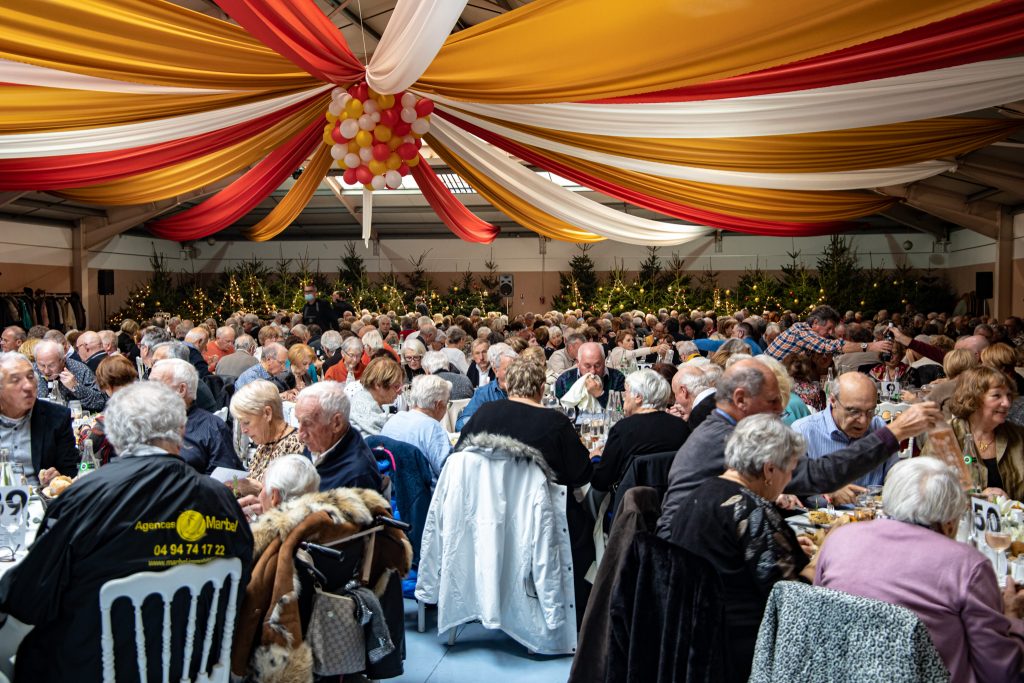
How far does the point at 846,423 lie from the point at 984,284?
12.1m

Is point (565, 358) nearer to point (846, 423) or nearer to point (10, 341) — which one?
point (846, 423)

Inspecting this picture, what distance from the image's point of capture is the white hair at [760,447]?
7.97 ft

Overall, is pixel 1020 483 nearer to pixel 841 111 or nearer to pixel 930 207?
pixel 841 111

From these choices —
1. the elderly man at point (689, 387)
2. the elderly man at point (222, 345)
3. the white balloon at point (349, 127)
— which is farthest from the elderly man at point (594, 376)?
the elderly man at point (222, 345)

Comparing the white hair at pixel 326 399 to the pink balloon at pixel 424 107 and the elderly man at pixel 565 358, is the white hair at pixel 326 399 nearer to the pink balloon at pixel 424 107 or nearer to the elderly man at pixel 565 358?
the pink balloon at pixel 424 107

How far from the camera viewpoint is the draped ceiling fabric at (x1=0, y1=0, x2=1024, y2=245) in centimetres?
378

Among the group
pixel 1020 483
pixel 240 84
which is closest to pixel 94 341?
pixel 240 84

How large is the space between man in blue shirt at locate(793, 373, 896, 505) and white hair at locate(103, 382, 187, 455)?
2483 mm

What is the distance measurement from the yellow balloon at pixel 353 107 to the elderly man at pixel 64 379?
242cm

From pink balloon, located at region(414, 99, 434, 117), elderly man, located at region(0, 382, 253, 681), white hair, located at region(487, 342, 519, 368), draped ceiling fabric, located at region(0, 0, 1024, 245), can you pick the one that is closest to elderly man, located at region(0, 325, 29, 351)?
draped ceiling fabric, located at region(0, 0, 1024, 245)

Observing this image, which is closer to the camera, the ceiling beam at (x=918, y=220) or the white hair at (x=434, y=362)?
the white hair at (x=434, y=362)

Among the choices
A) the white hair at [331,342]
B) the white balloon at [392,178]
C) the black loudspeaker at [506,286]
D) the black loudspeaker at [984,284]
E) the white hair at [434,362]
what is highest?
the white balloon at [392,178]

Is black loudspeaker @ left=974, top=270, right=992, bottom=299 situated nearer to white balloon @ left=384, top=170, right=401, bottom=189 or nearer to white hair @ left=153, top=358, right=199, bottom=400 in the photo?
white balloon @ left=384, top=170, right=401, bottom=189

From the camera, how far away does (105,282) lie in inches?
659
